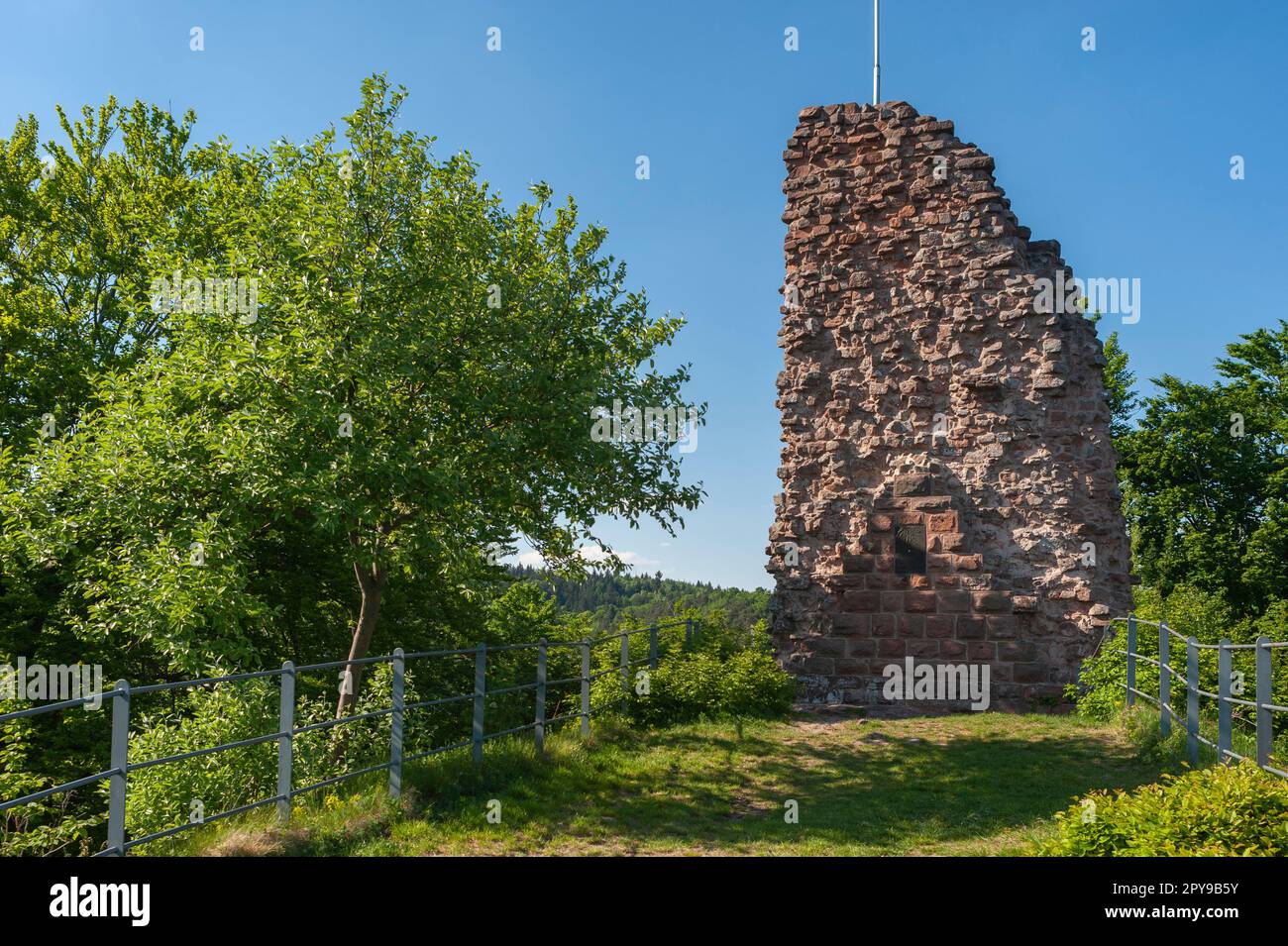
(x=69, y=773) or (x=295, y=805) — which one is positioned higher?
(x=295, y=805)

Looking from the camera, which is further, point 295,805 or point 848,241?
point 848,241

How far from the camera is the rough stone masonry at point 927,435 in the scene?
1323 centimetres

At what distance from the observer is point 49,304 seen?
62.6 feet

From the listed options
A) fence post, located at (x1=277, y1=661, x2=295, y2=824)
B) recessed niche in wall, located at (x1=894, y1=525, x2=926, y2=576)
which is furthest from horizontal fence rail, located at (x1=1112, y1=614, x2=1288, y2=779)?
fence post, located at (x1=277, y1=661, x2=295, y2=824)

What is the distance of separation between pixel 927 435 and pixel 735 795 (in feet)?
22.5

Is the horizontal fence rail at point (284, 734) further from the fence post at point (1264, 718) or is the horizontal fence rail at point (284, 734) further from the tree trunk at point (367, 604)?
the fence post at point (1264, 718)

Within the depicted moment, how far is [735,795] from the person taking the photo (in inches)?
360

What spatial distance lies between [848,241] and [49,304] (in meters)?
15.6

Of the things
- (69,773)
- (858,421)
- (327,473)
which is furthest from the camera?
(69,773)

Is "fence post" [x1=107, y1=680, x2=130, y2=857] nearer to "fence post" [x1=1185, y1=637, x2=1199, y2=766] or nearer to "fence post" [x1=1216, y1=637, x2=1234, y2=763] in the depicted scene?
"fence post" [x1=1216, y1=637, x2=1234, y2=763]
